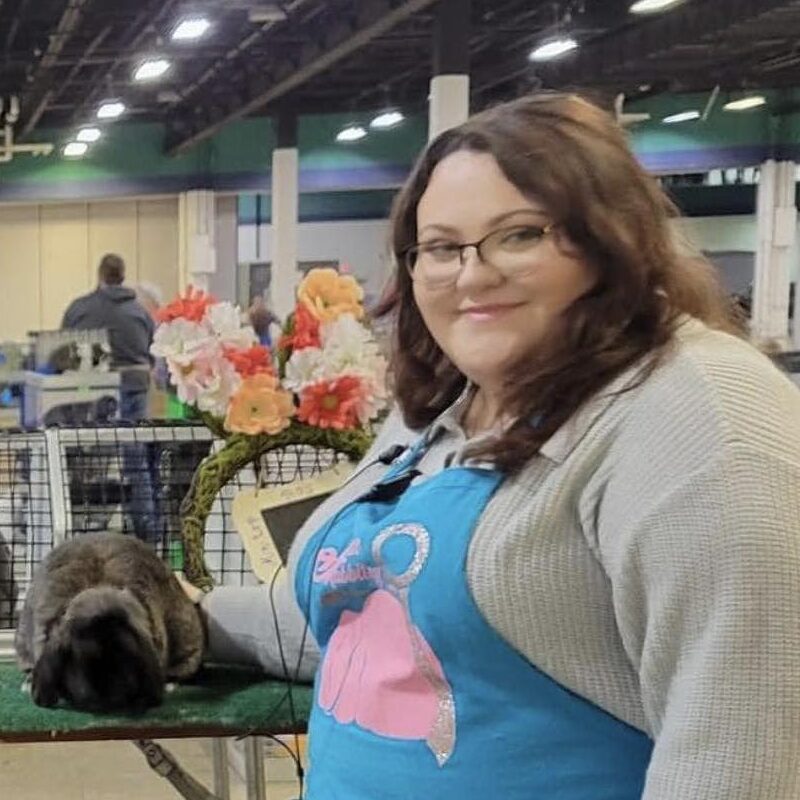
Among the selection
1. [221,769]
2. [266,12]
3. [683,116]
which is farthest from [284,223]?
[221,769]

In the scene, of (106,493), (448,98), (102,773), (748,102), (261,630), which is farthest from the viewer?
(748,102)

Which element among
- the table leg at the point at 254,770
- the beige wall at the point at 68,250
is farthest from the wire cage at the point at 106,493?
the beige wall at the point at 68,250

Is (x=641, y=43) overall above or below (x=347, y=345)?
above

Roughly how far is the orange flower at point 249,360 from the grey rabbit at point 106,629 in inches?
11.4

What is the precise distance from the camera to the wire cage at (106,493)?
201cm

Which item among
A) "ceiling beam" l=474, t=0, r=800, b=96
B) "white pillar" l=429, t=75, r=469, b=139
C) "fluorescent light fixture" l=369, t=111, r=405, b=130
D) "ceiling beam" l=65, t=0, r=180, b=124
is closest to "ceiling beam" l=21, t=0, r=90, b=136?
"ceiling beam" l=65, t=0, r=180, b=124

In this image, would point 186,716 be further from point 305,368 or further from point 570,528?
point 570,528

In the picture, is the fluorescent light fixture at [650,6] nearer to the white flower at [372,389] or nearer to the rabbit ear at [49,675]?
the white flower at [372,389]

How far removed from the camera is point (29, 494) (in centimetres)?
210

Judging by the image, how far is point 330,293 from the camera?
5.88ft

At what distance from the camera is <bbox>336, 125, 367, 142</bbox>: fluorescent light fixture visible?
12719mm

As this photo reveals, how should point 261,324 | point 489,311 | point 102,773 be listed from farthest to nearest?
point 261,324 → point 102,773 → point 489,311

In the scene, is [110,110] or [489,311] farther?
[110,110]

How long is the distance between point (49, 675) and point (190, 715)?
185 millimetres
